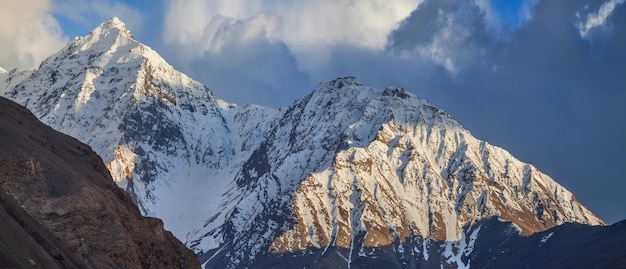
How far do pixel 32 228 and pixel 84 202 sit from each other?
66.9ft

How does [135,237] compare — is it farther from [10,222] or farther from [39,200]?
[10,222]

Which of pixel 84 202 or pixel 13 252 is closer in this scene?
pixel 13 252

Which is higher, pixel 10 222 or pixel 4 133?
pixel 4 133

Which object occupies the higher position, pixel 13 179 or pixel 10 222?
pixel 13 179

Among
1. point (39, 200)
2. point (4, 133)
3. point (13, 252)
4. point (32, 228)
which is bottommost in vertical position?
point (13, 252)

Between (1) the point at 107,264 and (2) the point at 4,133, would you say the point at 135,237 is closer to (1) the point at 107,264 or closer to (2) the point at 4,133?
(1) the point at 107,264

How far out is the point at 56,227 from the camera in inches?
6781

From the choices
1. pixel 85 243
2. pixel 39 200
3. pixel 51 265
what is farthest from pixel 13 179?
pixel 51 265

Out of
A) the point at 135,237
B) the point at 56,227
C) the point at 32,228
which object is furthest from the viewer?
the point at 135,237

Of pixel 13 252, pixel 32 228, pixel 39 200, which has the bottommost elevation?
pixel 13 252

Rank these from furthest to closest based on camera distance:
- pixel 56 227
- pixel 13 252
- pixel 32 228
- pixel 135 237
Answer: pixel 135 237
pixel 56 227
pixel 32 228
pixel 13 252

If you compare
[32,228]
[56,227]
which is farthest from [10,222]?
[56,227]

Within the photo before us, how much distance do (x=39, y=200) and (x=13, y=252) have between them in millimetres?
31792

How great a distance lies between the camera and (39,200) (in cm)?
17425
